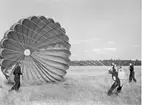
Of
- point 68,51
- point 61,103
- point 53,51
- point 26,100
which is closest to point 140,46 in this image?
point 68,51

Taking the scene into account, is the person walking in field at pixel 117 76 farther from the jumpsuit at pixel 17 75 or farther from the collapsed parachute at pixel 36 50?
the jumpsuit at pixel 17 75

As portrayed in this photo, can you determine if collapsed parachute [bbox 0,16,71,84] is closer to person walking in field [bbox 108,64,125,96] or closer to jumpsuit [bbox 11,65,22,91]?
jumpsuit [bbox 11,65,22,91]

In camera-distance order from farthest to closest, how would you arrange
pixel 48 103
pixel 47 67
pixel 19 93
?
pixel 47 67 < pixel 19 93 < pixel 48 103

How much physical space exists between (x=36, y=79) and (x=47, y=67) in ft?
3.52

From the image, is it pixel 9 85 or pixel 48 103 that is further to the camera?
pixel 9 85

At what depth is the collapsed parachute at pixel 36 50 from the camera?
1398 centimetres

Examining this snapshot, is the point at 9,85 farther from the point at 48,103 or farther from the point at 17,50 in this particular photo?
the point at 48,103

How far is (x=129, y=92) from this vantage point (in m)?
13.5

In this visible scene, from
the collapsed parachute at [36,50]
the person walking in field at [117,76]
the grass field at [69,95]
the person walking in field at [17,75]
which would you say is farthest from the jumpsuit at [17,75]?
the person walking in field at [117,76]

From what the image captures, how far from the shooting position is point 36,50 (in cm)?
1519

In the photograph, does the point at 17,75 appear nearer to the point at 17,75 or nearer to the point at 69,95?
the point at 17,75

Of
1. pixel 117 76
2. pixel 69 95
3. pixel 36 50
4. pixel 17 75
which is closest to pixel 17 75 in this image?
pixel 17 75

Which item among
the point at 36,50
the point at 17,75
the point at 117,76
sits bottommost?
the point at 117,76

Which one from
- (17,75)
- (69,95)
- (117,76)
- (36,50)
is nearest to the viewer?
(117,76)
